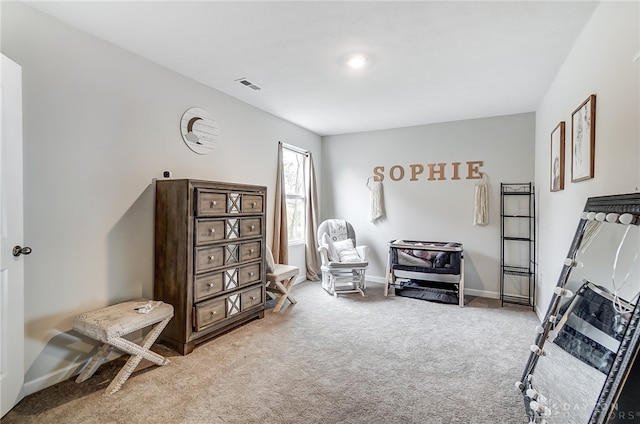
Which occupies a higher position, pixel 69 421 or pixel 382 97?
pixel 382 97

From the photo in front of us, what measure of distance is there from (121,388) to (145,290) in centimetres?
87

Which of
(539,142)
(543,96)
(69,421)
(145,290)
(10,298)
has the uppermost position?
(543,96)

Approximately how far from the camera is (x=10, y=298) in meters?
1.83

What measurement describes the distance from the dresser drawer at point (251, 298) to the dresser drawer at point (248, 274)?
0.10 meters

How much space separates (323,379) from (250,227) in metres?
1.63

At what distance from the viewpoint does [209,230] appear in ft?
9.04

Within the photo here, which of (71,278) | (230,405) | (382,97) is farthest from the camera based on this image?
(382,97)

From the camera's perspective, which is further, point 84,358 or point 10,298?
point 84,358

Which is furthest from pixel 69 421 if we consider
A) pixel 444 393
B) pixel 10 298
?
pixel 444 393

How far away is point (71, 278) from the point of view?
2.28 metres

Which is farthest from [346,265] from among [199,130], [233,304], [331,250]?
[199,130]

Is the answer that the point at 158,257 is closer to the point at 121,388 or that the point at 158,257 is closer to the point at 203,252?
the point at 203,252

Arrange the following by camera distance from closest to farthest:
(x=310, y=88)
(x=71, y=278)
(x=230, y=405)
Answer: (x=230, y=405), (x=71, y=278), (x=310, y=88)

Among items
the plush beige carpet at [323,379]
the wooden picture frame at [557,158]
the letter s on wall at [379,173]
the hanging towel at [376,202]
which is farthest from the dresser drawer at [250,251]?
the wooden picture frame at [557,158]
